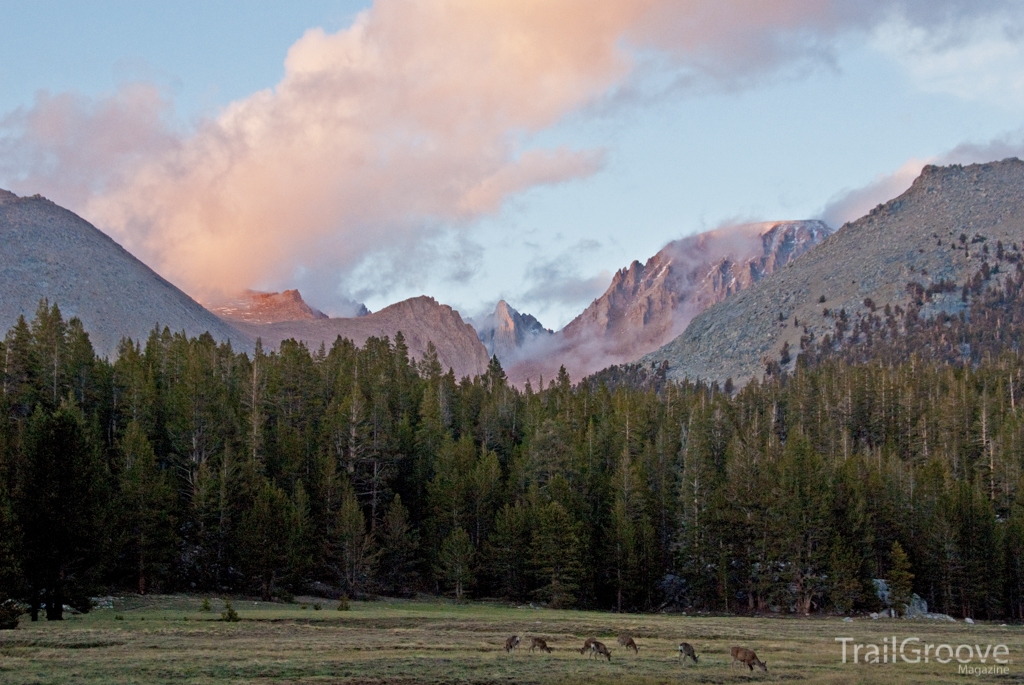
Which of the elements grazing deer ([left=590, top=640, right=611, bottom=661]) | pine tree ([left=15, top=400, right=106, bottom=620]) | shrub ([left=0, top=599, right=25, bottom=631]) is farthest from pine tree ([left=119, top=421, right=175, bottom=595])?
grazing deer ([left=590, top=640, right=611, bottom=661])

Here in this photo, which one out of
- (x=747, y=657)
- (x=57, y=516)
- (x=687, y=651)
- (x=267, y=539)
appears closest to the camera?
(x=747, y=657)

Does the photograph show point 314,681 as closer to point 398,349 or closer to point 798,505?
point 798,505

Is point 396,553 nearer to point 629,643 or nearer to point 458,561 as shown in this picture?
point 458,561

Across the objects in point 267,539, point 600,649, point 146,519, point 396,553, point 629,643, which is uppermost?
point 146,519

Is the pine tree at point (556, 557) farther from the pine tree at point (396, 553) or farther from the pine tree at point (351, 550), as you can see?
the pine tree at point (351, 550)

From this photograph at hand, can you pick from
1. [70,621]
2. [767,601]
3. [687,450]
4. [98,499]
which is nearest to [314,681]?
[70,621]

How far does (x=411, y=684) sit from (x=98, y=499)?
1436 inches

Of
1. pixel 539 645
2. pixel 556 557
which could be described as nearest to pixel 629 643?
pixel 539 645

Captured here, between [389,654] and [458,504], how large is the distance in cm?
7247

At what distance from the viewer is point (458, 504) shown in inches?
4203

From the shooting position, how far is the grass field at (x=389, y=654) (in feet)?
94.3

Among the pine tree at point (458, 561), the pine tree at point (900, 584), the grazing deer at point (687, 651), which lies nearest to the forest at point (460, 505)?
the pine tree at point (458, 561)

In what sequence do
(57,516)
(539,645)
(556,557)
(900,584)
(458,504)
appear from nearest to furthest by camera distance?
(539,645), (57,516), (900,584), (556,557), (458,504)

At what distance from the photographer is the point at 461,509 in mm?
107062
